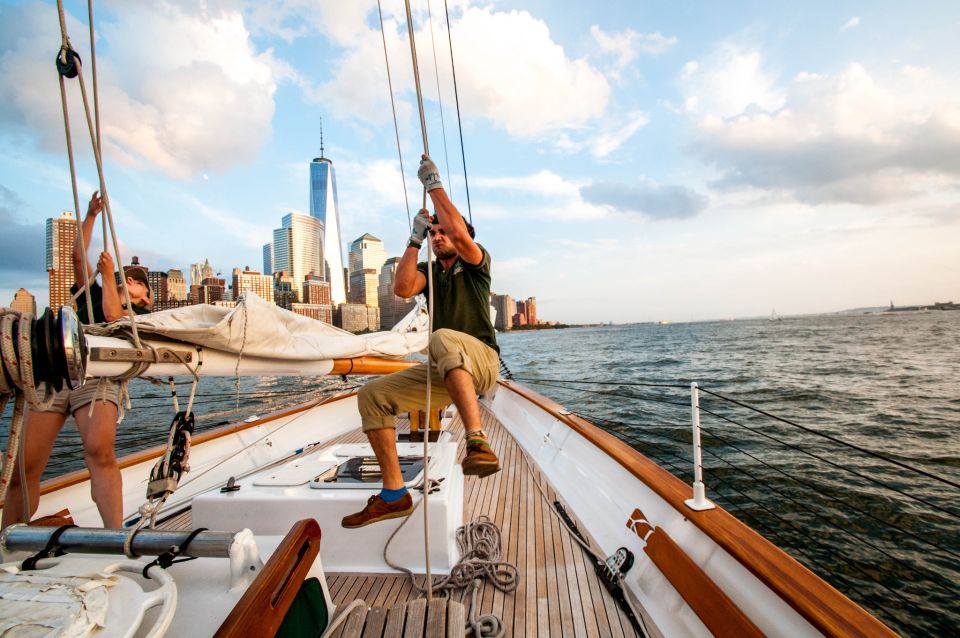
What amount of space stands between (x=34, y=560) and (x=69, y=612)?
434mm

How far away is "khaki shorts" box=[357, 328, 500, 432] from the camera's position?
1.84 meters

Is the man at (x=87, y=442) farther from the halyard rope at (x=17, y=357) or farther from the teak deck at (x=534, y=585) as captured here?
the halyard rope at (x=17, y=357)

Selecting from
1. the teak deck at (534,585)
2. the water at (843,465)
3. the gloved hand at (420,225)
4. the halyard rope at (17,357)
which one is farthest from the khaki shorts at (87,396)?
the water at (843,465)

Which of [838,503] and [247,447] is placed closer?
[247,447]

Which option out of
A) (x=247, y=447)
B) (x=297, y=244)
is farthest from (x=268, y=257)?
(x=247, y=447)

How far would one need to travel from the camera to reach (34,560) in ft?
3.90

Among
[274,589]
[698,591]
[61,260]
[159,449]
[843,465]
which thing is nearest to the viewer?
[274,589]

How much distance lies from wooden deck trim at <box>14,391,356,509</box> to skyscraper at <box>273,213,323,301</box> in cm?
11874

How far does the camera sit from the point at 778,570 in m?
1.38

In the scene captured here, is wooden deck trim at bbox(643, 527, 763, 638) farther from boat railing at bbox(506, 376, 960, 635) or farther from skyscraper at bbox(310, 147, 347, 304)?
skyscraper at bbox(310, 147, 347, 304)

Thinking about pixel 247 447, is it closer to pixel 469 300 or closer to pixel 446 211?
pixel 469 300

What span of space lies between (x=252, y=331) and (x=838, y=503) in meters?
5.36

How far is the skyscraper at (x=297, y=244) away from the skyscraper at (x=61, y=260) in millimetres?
120654

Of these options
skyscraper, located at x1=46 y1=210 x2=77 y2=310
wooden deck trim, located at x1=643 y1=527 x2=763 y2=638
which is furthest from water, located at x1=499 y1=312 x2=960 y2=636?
skyscraper, located at x1=46 y1=210 x2=77 y2=310
